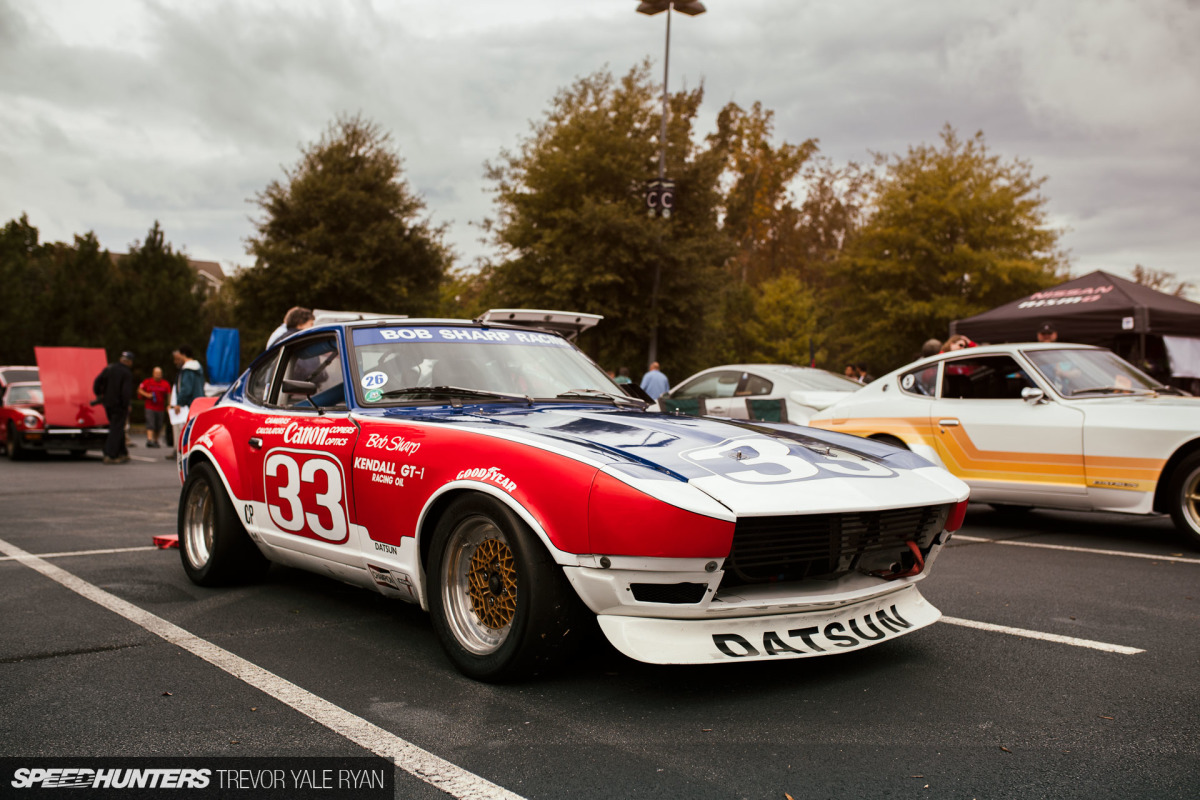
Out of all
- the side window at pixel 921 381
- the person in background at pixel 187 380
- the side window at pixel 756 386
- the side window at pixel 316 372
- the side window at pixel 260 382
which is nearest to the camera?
the side window at pixel 316 372

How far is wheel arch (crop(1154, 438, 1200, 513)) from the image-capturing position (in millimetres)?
6410

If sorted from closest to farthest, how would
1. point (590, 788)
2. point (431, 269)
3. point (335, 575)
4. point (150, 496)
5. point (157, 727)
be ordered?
point (590, 788) → point (157, 727) → point (335, 575) → point (150, 496) → point (431, 269)

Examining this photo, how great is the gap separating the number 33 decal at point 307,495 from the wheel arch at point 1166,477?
5564mm

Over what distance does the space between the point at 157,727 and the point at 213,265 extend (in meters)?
92.9

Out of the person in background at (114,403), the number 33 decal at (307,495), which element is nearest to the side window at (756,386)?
the number 33 decal at (307,495)

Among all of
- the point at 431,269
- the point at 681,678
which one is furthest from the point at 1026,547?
the point at 431,269

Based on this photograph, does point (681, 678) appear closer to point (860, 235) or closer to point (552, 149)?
point (552, 149)

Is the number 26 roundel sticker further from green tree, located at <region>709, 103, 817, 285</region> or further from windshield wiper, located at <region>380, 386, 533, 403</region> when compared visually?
green tree, located at <region>709, 103, 817, 285</region>

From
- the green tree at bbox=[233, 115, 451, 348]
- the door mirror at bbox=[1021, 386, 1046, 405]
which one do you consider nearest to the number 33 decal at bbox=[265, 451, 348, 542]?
the door mirror at bbox=[1021, 386, 1046, 405]

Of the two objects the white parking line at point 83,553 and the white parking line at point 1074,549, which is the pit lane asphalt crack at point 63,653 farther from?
the white parking line at point 1074,549

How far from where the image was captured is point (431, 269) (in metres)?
31.2

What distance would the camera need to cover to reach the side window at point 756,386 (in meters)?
11.9

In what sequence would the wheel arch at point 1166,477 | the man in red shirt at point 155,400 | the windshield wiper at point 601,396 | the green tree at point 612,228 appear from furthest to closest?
the green tree at point 612,228 → the man in red shirt at point 155,400 → the wheel arch at point 1166,477 → the windshield wiper at point 601,396
